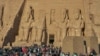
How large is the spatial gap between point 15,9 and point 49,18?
10.4 feet

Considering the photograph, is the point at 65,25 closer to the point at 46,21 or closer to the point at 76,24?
the point at 76,24

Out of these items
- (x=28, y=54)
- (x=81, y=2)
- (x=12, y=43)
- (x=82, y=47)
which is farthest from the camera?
(x=81, y=2)

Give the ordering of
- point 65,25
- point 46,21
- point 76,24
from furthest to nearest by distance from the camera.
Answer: point 46,21 → point 65,25 → point 76,24

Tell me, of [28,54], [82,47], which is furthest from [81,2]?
[28,54]

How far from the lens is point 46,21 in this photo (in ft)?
96.7

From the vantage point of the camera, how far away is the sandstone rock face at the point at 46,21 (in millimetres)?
28000

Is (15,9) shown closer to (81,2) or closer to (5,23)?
(5,23)

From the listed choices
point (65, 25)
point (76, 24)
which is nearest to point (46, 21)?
point (65, 25)

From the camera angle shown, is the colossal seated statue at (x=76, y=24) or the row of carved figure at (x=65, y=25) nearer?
the colossal seated statue at (x=76, y=24)

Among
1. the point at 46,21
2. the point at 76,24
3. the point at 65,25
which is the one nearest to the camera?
the point at 76,24

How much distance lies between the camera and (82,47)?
19.1 metres

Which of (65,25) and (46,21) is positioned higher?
(46,21)

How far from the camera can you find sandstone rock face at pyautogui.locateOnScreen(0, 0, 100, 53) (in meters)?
28.0

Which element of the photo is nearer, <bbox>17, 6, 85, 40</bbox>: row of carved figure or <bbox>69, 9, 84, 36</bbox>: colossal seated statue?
<bbox>69, 9, 84, 36</bbox>: colossal seated statue
